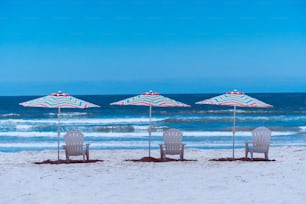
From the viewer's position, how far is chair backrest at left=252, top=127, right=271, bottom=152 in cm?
1055

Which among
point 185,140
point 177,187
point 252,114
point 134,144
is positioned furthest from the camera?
point 252,114

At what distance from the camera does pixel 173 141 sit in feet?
34.8

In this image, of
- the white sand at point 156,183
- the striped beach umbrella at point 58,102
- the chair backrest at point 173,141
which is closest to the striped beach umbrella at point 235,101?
the chair backrest at point 173,141

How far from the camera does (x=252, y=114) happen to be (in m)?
36.3

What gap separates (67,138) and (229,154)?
4813mm

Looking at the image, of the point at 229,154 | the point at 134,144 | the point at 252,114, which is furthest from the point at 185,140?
the point at 252,114

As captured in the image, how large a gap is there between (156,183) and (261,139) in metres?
3.95

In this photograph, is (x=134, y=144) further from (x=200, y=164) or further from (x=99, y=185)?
(x=99, y=185)

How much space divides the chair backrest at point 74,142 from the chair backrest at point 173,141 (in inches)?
74.0

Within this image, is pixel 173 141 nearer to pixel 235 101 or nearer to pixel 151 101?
pixel 151 101

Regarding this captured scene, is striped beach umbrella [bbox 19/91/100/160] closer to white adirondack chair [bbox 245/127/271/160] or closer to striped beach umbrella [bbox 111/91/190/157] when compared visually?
striped beach umbrella [bbox 111/91/190/157]

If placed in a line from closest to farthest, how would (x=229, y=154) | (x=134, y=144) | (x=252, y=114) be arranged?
(x=229, y=154) → (x=134, y=144) → (x=252, y=114)

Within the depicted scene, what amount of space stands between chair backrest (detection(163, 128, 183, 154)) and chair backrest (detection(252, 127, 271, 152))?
5.49 ft

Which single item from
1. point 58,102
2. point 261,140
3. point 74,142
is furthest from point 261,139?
point 58,102
